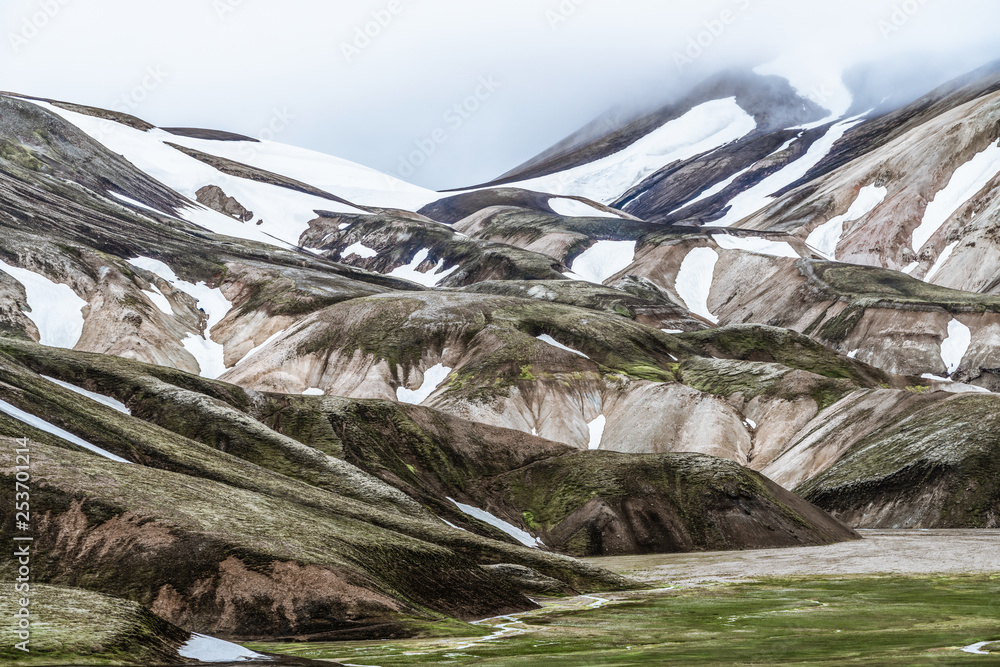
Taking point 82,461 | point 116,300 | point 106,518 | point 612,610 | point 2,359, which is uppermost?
point 116,300

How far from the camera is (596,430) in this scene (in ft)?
422

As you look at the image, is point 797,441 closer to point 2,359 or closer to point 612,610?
point 612,610

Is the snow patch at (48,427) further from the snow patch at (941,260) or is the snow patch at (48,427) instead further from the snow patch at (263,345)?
the snow patch at (941,260)

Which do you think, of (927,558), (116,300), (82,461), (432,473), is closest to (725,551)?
(927,558)

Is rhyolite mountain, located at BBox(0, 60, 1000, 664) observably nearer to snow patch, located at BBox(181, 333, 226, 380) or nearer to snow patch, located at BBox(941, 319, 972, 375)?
snow patch, located at BBox(181, 333, 226, 380)

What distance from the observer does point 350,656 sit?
109 feet

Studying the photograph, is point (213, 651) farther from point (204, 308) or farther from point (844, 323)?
point (844, 323)

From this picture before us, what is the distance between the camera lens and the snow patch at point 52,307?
133 m

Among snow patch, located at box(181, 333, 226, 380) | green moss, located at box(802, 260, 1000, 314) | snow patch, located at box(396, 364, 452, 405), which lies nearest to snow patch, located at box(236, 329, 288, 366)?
snow patch, located at box(181, 333, 226, 380)

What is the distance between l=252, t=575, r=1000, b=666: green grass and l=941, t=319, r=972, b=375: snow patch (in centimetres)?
11061

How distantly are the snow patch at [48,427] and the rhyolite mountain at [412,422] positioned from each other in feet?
0.92

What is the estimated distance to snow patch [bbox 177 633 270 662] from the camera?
3080cm

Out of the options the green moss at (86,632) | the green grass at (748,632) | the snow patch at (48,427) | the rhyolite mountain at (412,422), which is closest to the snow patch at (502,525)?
the rhyolite mountain at (412,422)

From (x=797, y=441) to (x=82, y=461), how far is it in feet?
298
